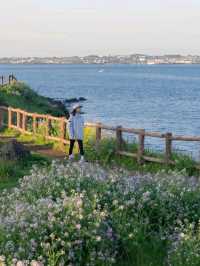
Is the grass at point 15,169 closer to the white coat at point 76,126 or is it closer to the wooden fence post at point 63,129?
the white coat at point 76,126

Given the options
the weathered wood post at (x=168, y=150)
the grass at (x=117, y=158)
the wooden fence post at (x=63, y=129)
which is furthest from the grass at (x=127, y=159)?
the wooden fence post at (x=63, y=129)

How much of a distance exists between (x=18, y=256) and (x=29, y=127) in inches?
766

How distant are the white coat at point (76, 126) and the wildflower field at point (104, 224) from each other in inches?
Result: 325

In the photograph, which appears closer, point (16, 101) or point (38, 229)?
point (38, 229)

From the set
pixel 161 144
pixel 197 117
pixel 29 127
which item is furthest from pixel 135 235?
pixel 197 117

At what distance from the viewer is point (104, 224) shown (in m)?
8.07

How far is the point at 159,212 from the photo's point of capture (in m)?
9.12

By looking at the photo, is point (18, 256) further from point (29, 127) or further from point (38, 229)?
point (29, 127)

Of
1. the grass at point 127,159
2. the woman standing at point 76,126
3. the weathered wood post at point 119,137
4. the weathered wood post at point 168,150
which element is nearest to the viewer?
the grass at point 127,159

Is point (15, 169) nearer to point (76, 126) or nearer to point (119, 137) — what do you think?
point (76, 126)

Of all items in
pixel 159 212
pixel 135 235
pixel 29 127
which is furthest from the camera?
pixel 29 127

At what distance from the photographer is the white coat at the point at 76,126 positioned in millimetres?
18266

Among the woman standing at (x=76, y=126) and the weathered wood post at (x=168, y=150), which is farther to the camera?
the woman standing at (x=76, y=126)

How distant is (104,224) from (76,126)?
10523 millimetres
